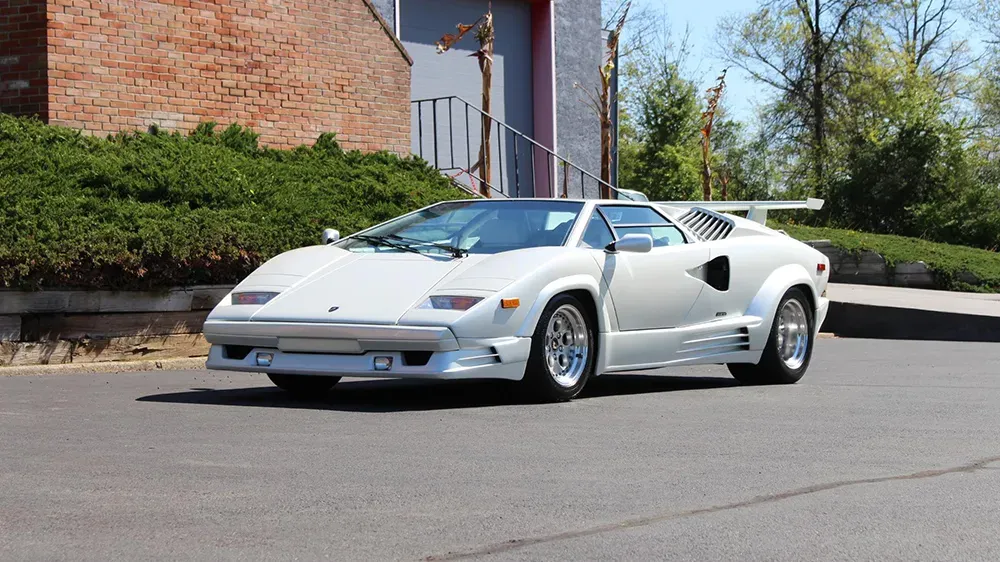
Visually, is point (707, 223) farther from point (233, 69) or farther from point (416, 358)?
point (233, 69)

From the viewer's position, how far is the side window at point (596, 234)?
8828 mm

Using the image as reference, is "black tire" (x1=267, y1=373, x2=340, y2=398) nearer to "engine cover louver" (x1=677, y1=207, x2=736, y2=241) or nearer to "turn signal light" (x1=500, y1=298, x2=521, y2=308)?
"turn signal light" (x1=500, y1=298, x2=521, y2=308)

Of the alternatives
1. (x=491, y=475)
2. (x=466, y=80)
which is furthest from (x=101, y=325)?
(x=466, y=80)

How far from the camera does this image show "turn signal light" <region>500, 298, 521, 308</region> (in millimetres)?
7797

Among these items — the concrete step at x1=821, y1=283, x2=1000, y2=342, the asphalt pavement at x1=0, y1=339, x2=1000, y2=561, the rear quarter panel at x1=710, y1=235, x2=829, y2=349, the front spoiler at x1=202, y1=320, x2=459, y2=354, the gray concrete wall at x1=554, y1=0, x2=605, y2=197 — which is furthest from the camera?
the gray concrete wall at x1=554, y1=0, x2=605, y2=197

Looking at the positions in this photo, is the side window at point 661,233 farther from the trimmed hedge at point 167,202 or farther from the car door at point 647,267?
the trimmed hedge at point 167,202

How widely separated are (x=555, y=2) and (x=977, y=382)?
49.8 ft

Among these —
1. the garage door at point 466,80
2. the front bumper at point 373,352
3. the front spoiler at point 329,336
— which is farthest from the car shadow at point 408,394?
the garage door at point 466,80

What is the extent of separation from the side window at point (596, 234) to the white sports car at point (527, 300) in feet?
0.04

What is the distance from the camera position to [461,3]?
2258 centimetres

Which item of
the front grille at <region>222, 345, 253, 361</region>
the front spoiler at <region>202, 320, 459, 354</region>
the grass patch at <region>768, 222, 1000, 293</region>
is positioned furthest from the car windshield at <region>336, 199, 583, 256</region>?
the grass patch at <region>768, 222, 1000, 293</region>

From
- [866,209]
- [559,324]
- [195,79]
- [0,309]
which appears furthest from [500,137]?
[559,324]

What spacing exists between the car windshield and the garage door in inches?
412

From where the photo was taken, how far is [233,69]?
16125 millimetres
